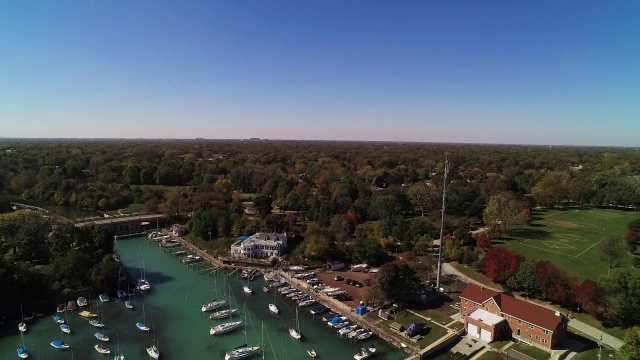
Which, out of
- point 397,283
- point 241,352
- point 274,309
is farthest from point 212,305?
point 397,283

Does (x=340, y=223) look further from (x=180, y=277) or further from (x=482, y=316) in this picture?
(x=482, y=316)

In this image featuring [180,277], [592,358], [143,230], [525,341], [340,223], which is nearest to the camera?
[592,358]

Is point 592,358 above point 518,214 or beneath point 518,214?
beneath

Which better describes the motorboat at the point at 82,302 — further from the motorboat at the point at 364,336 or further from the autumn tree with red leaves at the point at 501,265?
the autumn tree with red leaves at the point at 501,265

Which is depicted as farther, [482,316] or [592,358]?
[482,316]

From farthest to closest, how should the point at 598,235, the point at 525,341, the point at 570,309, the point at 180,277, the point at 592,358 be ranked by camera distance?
the point at 598,235 → the point at 180,277 → the point at 570,309 → the point at 525,341 → the point at 592,358

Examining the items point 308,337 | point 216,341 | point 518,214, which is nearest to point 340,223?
point 308,337

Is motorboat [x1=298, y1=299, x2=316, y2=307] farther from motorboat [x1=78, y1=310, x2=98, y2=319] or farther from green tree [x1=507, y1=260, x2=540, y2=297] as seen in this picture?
green tree [x1=507, y1=260, x2=540, y2=297]
